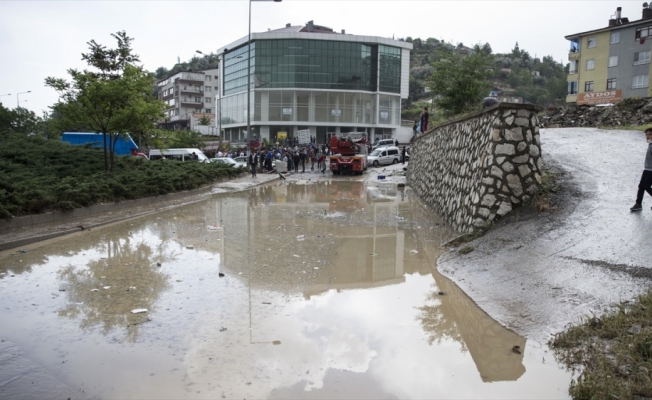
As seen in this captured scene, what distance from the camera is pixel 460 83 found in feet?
87.1

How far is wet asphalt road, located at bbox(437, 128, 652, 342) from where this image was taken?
5.46 metres

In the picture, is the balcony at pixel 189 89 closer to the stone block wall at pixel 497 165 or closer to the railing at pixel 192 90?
the railing at pixel 192 90

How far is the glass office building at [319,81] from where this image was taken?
62750mm

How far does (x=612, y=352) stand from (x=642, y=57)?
5677cm

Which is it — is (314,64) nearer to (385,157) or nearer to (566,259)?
(385,157)

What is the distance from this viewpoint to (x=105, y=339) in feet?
16.8

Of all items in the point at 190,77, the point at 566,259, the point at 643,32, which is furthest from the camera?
the point at 190,77

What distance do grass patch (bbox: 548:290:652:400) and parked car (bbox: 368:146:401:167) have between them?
1439 inches

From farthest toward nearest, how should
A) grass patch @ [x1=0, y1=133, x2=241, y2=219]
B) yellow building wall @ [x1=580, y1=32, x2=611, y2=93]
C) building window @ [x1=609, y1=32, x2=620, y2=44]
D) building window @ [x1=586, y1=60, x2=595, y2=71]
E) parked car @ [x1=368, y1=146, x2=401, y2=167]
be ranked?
building window @ [x1=586, y1=60, x2=595, y2=71] → yellow building wall @ [x1=580, y1=32, x2=611, y2=93] → building window @ [x1=609, y1=32, x2=620, y2=44] → parked car @ [x1=368, y1=146, x2=401, y2=167] → grass patch @ [x1=0, y1=133, x2=241, y2=219]

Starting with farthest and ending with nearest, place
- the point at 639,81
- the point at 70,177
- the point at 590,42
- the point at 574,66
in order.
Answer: the point at 574,66 < the point at 590,42 < the point at 639,81 < the point at 70,177

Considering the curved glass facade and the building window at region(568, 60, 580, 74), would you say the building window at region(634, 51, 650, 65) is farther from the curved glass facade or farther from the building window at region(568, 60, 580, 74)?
the curved glass facade

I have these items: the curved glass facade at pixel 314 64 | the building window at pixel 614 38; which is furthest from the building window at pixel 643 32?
the curved glass facade at pixel 314 64

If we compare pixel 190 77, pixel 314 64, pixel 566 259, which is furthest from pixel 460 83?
pixel 190 77

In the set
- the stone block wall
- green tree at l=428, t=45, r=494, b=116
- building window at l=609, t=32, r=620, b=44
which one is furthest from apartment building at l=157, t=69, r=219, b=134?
the stone block wall
